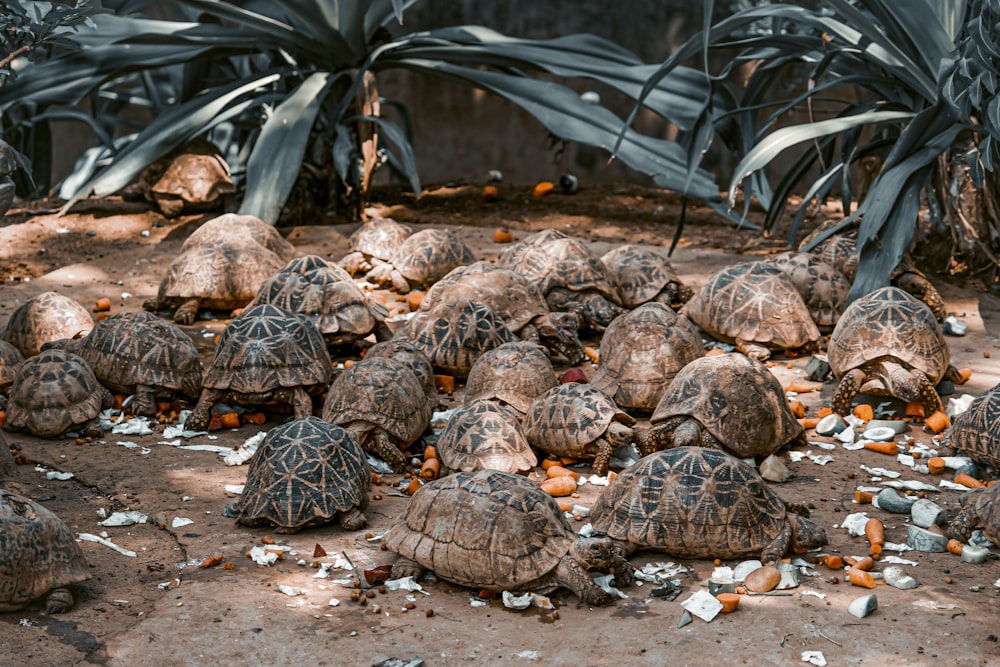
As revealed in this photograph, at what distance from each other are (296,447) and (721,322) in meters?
3.23

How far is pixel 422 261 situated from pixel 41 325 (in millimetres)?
2655

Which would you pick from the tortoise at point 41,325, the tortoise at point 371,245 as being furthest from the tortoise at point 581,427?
the tortoise at point 371,245

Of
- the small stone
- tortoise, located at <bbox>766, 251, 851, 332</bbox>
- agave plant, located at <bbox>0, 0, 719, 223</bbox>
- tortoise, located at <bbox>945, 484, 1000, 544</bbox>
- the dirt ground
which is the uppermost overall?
agave plant, located at <bbox>0, 0, 719, 223</bbox>

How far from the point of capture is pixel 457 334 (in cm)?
656

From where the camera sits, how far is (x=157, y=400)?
248 inches

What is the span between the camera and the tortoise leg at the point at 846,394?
613cm

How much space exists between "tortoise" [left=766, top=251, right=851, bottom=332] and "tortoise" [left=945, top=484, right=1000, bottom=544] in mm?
2862

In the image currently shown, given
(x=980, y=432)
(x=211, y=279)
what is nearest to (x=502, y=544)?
(x=980, y=432)

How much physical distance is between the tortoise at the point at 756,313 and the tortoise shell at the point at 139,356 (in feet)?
10.3

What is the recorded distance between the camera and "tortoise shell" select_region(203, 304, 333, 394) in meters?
5.95

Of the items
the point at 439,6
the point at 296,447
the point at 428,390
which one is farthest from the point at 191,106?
the point at 296,447

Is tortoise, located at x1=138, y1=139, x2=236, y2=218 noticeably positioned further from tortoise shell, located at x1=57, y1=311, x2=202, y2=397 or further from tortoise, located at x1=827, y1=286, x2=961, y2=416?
tortoise, located at x1=827, y1=286, x2=961, y2=416

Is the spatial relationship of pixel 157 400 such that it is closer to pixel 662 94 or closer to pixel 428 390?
pixel 428 390

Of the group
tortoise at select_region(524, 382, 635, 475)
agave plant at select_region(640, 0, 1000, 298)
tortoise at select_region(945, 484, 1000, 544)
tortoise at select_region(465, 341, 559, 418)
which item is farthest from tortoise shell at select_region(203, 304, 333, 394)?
tortoise at select_region(945, 484, 1000, 544)
